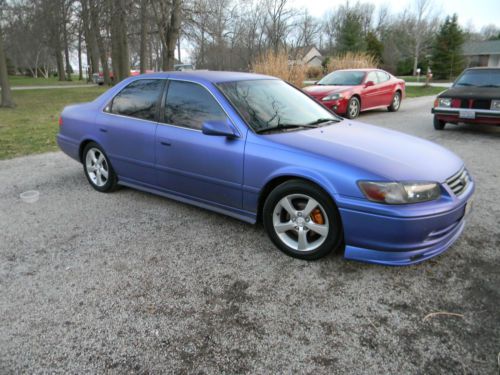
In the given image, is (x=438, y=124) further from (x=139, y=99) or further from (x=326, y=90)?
(x=139, y=99)

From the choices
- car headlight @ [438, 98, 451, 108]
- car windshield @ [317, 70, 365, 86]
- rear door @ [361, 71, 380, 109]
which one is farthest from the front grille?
car windshield @ [317, 70, 365, 86]

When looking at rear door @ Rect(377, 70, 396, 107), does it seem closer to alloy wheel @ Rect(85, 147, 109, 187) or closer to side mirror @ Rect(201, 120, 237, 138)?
alloy wheel @ Rect(85, 147, 109, 187)

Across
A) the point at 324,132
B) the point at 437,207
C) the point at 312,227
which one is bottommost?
the point at 312,227

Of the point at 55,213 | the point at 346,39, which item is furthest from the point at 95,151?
the point at 346,39

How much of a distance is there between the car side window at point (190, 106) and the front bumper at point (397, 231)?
151 cm

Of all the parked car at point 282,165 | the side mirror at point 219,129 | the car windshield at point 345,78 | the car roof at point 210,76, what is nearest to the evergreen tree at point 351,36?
the car windshield at point 345,78

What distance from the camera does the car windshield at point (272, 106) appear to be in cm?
355

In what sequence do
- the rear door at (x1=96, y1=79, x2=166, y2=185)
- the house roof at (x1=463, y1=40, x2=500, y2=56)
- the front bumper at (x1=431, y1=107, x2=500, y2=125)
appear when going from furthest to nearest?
the house roof at (x1=463, y1=40, x2=500, y2=56)
the front bumper at (x1=431, y1=107, x2=500, y2=125)
the rear door at (x1=96, y1=79, x2=166, y2=185)

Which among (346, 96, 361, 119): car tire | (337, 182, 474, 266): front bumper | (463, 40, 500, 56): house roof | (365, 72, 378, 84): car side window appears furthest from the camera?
(463, 40, 500, 56): house roof

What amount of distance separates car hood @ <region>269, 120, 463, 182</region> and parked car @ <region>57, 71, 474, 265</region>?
11mm

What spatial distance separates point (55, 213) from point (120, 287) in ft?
6.15

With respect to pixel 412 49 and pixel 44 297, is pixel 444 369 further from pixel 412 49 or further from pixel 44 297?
pixel 412 49

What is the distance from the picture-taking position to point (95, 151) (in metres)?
4.80

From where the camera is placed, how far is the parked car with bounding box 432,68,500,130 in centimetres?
796
